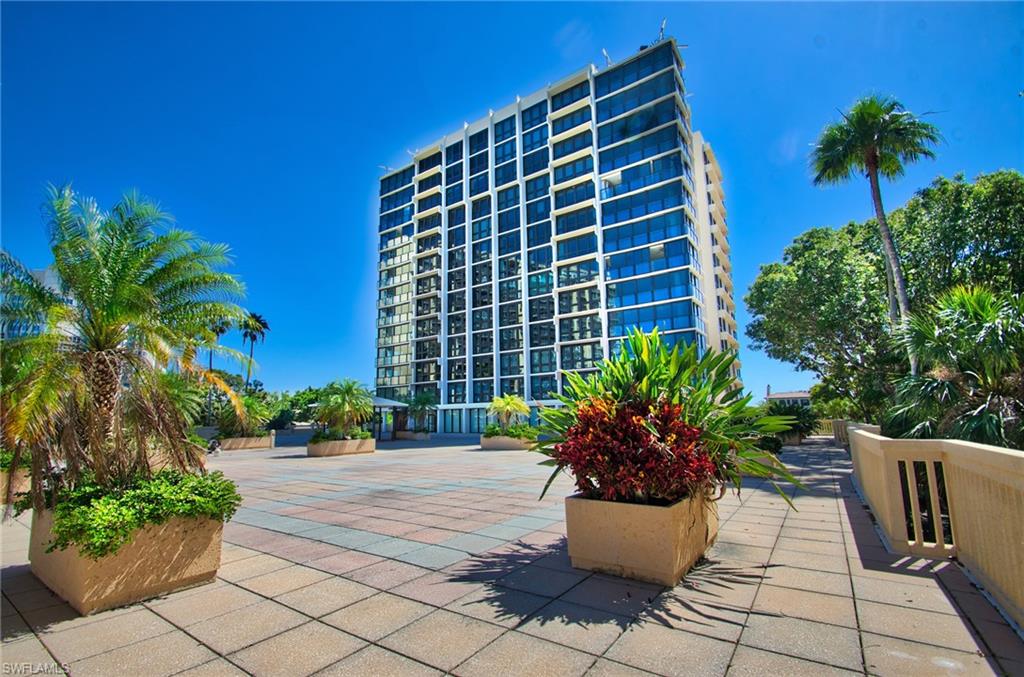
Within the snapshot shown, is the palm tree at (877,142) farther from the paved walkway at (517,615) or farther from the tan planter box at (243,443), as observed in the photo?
the tan planter box at (243,443)

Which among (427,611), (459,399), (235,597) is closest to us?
(427,611)

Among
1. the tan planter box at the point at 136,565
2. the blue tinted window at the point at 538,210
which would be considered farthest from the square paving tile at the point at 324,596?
the blue tinted window at the point at 538,210

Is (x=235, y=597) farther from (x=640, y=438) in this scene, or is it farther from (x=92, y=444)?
(x=640, y=438)

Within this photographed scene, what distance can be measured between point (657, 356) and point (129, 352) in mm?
5469

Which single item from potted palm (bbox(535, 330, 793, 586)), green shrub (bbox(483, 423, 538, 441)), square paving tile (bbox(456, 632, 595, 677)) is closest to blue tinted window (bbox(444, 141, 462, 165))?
green shrub (bbox(483, 423, 538, 441))

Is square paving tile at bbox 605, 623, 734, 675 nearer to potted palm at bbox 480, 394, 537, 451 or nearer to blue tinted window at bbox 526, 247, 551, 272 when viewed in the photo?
potted palm at bbox 480, 394, 537, 451

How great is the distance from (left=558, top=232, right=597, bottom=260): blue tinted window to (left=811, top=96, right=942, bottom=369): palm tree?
1189 inches

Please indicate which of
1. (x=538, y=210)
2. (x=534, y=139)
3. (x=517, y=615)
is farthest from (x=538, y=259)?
(x=517, y=615)

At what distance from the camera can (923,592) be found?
3820 millimetres

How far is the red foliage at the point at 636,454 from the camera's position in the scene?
4.18 metres

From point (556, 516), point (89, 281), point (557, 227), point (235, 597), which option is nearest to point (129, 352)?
point (89, 281)

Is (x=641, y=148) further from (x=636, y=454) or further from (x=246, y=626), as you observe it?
(x=246, y=626)

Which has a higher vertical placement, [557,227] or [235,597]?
[557,227]

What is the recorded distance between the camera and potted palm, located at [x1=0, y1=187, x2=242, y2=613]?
12.6 feet
